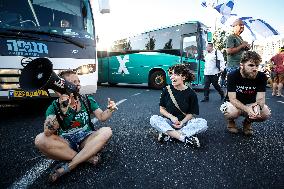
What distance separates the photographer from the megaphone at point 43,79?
2385mm

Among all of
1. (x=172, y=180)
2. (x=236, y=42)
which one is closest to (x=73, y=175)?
(x=172, y=180)

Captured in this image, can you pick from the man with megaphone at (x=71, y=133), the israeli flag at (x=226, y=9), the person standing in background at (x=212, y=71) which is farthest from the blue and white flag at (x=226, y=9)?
the man with megaphone at (x=71, y=133)

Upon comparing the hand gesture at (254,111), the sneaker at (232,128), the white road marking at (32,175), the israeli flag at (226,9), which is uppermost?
the israeli flag at (226,9)

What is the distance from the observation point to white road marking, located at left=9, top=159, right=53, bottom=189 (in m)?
2.43

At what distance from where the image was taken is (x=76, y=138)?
9.69 ft

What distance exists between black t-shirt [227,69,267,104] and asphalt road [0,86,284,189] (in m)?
0.62

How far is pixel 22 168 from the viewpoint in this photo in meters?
2.83

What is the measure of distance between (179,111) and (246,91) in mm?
996

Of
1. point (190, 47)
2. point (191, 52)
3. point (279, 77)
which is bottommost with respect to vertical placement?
point (279, 77)

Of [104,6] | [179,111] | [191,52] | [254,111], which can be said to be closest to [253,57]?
→ [254,111]

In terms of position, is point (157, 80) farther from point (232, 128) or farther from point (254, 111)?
point (254, 111)

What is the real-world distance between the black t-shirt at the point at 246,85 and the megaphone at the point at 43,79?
236 centimetres

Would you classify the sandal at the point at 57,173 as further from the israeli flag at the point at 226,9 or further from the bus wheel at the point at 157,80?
the israeli flag at the point at 226,9

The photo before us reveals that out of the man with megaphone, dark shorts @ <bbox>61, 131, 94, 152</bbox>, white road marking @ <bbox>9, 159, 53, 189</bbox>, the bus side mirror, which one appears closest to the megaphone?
the man with megaphone
